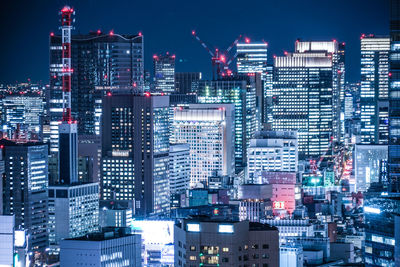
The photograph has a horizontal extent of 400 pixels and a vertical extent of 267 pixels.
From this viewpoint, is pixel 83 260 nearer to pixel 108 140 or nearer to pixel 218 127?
pixel 108 140

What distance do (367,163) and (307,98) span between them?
2342 cm

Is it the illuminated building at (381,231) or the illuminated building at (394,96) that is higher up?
the illuminated building at (394,96)

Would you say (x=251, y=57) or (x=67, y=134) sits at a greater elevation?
(x=251, y=57)

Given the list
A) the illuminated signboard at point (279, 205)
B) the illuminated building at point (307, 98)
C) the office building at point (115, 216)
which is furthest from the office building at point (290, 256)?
the illuminated building at point (307, 98)

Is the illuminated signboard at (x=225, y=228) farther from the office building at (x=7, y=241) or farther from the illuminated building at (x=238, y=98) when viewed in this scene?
the illuminated building at (x=238, y=98)

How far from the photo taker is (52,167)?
7319cm

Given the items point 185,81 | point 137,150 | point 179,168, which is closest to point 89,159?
point 137,150

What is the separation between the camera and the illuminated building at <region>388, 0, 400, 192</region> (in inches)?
1731

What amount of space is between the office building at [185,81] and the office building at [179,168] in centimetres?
1947

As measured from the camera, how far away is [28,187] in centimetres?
6738

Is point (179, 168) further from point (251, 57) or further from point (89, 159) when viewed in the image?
point (251, 57)

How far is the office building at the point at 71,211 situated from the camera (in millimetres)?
66750

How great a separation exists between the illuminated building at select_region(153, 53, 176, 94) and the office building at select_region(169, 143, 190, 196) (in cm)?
1819

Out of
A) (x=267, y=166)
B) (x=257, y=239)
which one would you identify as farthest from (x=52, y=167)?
(x=257, y=239)
